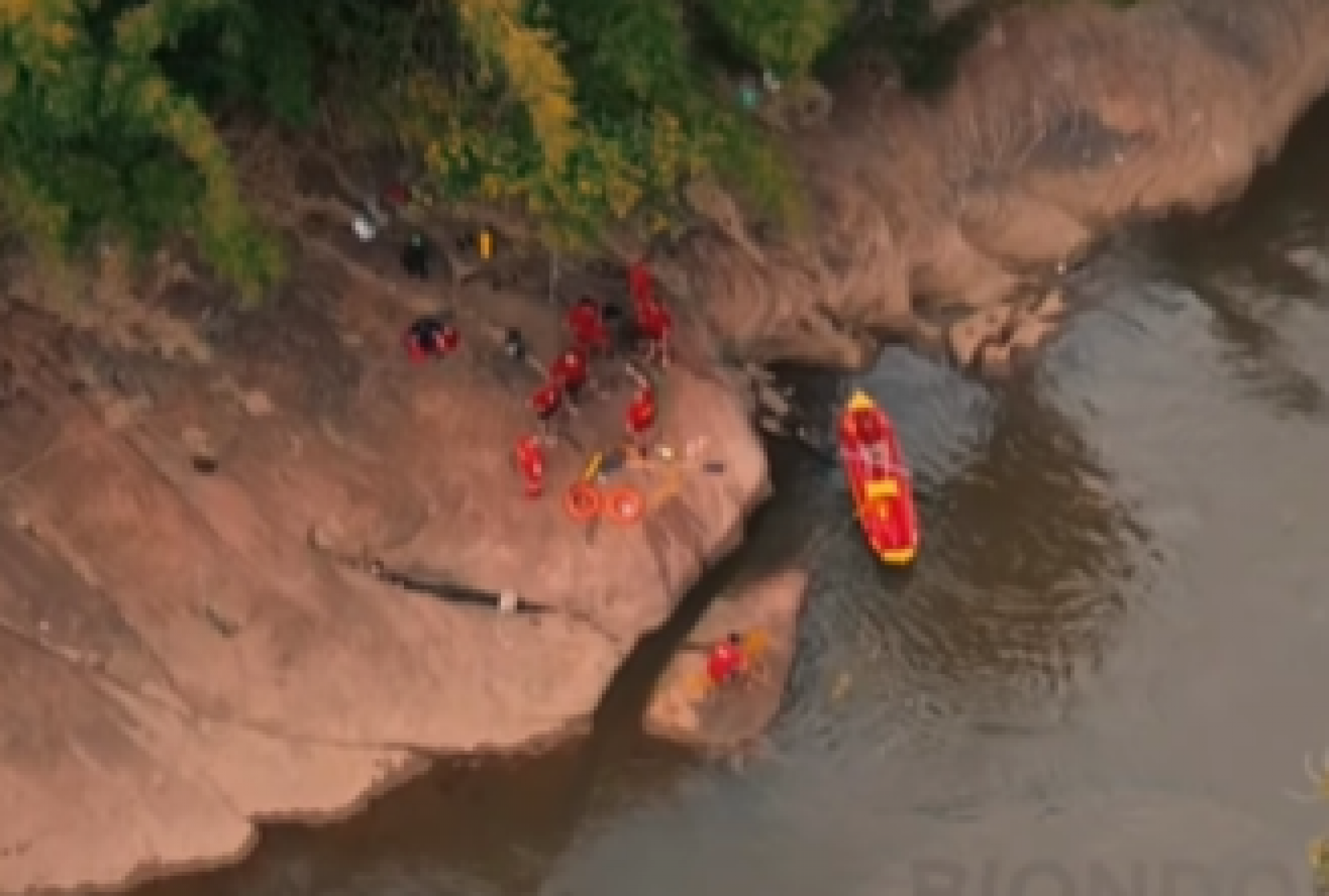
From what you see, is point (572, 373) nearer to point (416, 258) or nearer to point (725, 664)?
point (416, 258)

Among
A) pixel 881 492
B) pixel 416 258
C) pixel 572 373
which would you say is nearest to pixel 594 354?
pixel 572 373

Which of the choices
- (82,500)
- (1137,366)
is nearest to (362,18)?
(82,500)

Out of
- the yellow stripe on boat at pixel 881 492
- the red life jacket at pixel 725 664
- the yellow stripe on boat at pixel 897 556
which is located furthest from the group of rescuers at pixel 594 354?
the yellow stripe on boat at pixel 881 492

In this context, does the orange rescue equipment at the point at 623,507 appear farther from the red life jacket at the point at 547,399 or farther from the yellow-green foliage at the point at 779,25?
the yellow-green foliage at the point at 779,25

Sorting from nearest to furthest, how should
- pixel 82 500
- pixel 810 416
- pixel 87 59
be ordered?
pixel 87 59 < pixel 82 500 < pixel 810 416

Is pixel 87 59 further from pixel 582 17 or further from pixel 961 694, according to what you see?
pixel 961 694
